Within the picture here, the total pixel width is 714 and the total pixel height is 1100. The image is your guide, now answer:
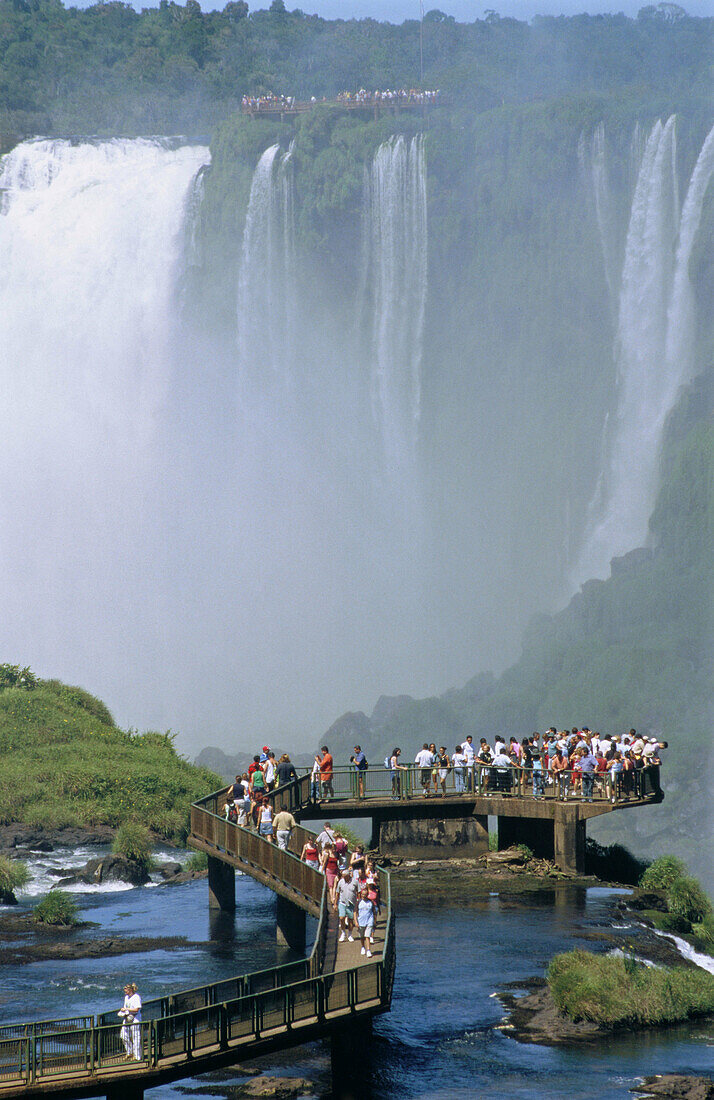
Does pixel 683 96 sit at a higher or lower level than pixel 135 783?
higher

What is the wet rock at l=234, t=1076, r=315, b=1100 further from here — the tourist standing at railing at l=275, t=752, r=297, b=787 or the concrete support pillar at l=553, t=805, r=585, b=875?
the concrete support pillar at l=553, t=805, r=585, b=875

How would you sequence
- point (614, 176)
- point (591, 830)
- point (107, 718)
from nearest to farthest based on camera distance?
point (107, 718) < point (591, 830) < point (614, 176)

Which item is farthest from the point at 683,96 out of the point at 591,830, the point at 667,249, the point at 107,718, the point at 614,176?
the point at 107,718

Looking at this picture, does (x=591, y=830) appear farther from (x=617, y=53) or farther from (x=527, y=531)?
(x=617, y=53)

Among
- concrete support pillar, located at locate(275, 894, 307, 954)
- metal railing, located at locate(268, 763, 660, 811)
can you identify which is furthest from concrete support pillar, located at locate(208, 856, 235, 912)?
concrete support pillar, located at locate(275, 894, 307, 954)

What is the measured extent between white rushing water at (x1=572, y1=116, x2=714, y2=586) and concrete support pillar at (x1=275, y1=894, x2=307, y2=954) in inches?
2827

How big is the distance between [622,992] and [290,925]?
31.9 feet

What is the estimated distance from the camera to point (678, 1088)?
2548 cm

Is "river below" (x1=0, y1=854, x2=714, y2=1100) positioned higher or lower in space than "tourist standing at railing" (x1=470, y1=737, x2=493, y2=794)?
lower

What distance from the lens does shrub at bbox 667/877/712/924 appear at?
3894 centimetres

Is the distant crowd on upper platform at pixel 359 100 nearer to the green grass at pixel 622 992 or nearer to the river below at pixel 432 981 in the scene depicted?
the river below at pixel 432 981

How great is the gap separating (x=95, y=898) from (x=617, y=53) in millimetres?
113565

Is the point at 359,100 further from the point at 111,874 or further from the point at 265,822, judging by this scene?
the point at 265,822

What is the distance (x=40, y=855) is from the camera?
52750 mm
